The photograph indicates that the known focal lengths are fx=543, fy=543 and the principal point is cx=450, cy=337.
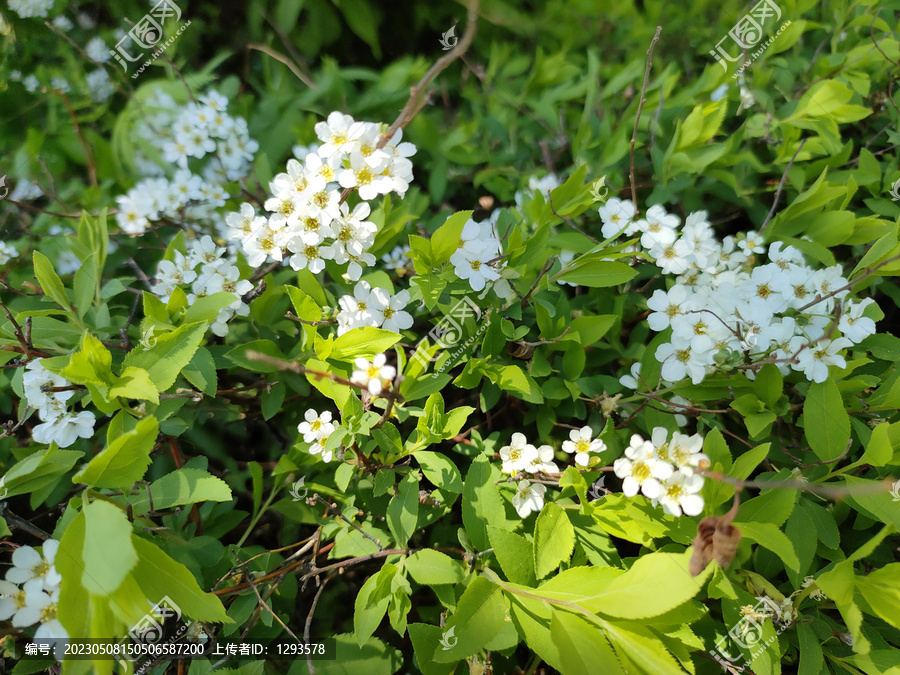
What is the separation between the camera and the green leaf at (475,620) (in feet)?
3.25

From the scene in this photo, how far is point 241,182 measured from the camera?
2.03m

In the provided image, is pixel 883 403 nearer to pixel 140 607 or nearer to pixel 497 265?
pixel 497 265

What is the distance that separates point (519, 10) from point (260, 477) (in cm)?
269

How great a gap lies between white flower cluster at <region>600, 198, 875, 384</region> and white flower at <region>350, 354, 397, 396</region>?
63cm

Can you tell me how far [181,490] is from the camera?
3.65ft

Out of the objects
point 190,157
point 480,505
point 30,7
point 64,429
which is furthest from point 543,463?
point 30,7

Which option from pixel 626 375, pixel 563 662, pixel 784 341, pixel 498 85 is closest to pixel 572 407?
pixel 626 375

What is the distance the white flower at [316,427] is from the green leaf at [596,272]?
0.64 m

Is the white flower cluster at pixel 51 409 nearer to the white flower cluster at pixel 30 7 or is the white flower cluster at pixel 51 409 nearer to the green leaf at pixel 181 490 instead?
the green leaf at pixel 181 490

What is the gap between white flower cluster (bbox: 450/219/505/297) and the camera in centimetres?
121

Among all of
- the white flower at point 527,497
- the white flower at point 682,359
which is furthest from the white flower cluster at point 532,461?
the white flower at point 682,359

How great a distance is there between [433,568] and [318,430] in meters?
0.39

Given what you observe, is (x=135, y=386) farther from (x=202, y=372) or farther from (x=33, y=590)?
(x=33, y=590)

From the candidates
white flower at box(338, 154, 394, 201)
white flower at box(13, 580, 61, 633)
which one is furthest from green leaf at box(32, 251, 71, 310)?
white flower at box(338, 154, 394, 201)
